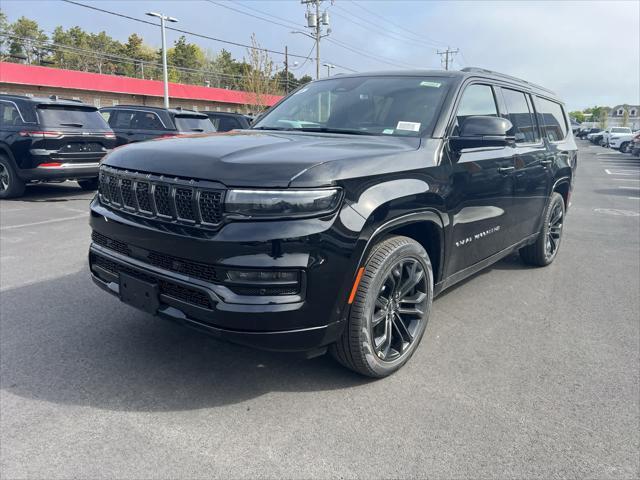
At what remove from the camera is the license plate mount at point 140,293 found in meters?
2.80

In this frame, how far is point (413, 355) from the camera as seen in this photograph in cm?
356

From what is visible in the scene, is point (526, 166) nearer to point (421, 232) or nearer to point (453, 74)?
point (453, 74)

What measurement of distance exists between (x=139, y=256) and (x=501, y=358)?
2449 millimetres

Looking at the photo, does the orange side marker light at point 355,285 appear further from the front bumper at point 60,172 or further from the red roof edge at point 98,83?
the red roof edge at point 98,83

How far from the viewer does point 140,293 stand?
9.38 ft

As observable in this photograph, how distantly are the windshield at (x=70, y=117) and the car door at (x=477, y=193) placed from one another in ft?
26.8

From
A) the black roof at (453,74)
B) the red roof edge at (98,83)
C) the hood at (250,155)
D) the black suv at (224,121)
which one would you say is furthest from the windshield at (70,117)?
the red roof edge at (98,83)

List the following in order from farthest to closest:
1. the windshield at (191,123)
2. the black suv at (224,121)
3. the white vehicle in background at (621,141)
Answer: the white vehicle in background at (621,141) → the black suv at (224,121) → the windshield at (191,123)

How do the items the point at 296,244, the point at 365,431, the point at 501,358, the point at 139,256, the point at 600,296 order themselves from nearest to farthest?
1. the point at 296,244
2. the point at 365,431
3. the point at 139,256
4. the point at 501,358
5. the point at 600,296

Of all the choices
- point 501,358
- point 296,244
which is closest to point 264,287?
point 296,244

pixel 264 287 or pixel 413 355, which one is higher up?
pixel 264 287

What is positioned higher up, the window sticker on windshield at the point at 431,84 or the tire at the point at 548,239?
the window sticker on windshield at the point at 431,84

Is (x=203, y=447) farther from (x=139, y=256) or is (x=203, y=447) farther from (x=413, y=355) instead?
(x=413, y=355)

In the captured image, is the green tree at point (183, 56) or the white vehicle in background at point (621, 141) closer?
the white vehicle in background at point (621, 141)
